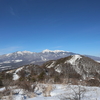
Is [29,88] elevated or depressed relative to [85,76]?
elevated

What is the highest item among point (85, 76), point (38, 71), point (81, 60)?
point (81, 60)

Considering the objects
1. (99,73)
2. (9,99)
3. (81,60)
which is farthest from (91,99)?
(81,60)

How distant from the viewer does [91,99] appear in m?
6.11

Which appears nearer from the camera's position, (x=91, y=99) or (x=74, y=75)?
(x=91, y=99)

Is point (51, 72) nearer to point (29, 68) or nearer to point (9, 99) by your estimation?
point (29, 68)

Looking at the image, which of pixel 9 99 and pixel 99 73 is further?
pixel 99 73

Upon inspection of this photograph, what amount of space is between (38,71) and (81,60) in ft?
42.9

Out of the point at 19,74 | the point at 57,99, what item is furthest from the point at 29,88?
the point at 19,74

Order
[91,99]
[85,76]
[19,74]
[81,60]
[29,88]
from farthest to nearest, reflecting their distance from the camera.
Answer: [81,60] → [85,76] → [19,74] → [29,88] → [91,99]

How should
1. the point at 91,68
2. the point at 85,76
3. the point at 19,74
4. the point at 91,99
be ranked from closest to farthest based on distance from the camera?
the point at 91,99, the point at 19,74, the point at 85,76, the point at 91,68

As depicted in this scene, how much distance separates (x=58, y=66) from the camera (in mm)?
28984

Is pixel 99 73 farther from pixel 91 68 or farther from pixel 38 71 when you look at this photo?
pixel 38 71

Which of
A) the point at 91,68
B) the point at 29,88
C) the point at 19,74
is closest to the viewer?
the point at 29,88

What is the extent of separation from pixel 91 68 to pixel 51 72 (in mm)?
11009
